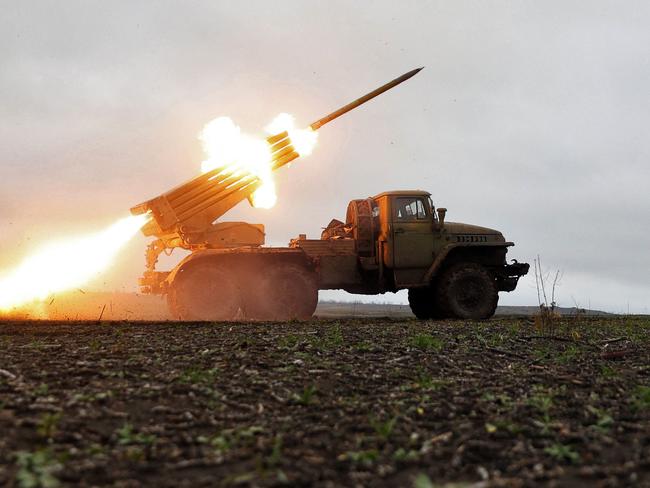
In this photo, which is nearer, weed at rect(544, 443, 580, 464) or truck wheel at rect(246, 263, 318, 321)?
weed at rect(544, 443, 580, 464)

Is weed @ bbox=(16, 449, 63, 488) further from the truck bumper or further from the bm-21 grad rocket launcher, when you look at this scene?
the truck bumper

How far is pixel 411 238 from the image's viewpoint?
68.8 feet

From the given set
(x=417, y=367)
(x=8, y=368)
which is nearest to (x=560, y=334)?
(x=417, y=367)

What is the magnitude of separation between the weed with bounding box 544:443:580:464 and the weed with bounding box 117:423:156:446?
4.01m

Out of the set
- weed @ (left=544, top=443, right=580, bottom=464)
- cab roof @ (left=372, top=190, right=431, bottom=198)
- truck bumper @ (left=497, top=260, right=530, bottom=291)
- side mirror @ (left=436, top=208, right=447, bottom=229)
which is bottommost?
weed @ (left=544, top=443, right=580, bottom=464)

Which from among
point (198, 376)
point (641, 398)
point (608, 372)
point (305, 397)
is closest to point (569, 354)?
point (608, 372)

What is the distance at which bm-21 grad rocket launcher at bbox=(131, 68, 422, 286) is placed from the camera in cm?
2131

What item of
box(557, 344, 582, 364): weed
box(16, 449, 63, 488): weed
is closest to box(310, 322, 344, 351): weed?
box(557, 344, 582, 364): weed

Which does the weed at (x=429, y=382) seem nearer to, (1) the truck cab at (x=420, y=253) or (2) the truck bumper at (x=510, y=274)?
(1) the truck cab at (x=420, y=253)

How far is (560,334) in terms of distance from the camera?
14.8 metres

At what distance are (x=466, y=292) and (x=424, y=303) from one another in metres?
1.90

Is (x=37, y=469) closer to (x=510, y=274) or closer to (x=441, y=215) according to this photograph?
(x=441, y=215)

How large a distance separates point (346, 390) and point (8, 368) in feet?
16.7

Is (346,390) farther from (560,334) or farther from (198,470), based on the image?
(560,334)
